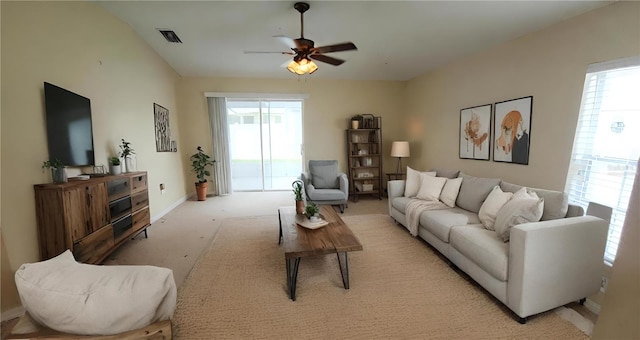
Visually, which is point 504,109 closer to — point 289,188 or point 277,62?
point 277,62

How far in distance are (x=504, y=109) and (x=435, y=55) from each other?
1.39 metres

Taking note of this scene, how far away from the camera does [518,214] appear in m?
2.16

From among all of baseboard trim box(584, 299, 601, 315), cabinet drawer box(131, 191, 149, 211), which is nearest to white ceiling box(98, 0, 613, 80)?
cabinet drawer box(131, 191, 149, 211)

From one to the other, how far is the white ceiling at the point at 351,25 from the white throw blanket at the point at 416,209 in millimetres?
2146

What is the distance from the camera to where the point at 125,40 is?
10.8ft

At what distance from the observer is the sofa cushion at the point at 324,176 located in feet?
16.0

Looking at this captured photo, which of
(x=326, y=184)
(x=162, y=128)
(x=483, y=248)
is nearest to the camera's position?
(x=483, y=248)

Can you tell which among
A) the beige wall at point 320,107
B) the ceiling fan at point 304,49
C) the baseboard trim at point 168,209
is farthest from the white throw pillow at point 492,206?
the baseboard trim at point 168,209

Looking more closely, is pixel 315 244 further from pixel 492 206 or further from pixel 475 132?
pixel 475 132

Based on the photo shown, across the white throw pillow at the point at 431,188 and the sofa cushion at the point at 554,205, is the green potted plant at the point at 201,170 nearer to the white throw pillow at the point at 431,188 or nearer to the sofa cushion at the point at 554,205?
the white throw pillow at the point at 431,188

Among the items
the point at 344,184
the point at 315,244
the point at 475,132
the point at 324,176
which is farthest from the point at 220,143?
the point at 475,132

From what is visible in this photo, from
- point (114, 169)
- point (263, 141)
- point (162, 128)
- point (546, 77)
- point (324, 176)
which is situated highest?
point (546, 77)

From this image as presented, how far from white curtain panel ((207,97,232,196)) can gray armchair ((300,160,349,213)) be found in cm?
201

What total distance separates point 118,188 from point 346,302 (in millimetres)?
2542
